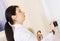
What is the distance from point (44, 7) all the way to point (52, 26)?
967 millimetres

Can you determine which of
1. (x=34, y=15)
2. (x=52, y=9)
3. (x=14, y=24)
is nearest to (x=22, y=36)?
(x=14, y=24)

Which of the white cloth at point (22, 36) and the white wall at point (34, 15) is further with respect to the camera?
the white wall at point (34, 15)

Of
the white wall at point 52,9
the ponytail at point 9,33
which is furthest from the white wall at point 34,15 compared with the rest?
the ponytail at point 9,33

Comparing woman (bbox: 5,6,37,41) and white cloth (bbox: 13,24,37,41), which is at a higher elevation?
woman (bbox: 5,6,37,41)

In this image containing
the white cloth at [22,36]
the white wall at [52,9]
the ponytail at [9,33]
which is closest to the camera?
the white cloth at [22,36]

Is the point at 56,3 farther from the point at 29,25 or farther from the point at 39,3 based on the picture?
the point at 29,25

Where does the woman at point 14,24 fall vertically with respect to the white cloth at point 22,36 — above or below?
above

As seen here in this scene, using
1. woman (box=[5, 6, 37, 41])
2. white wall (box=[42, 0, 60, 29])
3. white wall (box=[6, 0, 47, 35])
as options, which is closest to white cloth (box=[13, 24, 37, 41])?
woman (box=[5, 6, 37, 41])

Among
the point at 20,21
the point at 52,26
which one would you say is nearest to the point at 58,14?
the point at 52,26

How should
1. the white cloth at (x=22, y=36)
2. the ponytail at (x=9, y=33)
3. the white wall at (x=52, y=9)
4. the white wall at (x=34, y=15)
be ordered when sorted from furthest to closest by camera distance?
the white wall at (x=34, y=15), the white wall at (x=52, y=9), the ponytail at (x=9, y=33), the white cloth at (x=22, y=36)

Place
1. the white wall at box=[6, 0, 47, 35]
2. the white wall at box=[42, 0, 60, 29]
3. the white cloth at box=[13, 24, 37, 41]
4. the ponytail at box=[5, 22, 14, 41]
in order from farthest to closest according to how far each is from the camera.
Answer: the white wall at box=[6, 0, 47, 35], the white wall at box=[42, 0, 60, 29], the ponytail at box=[5, 22, 14, 41], the white cloth at box=[13, 24, 37, 41]

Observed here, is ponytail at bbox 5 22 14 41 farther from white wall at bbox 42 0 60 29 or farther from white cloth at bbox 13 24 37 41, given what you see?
white wall at bbox 42 0 60 29

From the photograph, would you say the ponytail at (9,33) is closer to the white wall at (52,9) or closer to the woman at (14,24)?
the woman at (14,24)

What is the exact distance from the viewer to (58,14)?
206 centimetres
